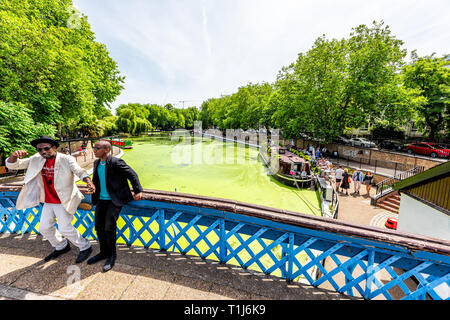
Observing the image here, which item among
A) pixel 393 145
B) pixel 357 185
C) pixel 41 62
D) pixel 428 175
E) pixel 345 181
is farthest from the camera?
pixel 393 145

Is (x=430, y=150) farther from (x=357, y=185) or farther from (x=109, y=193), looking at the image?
(x=109, y=193)

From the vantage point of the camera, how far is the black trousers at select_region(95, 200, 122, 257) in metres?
2.82

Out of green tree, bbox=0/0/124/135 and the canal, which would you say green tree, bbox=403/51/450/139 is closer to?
the canal

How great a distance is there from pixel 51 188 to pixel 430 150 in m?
29.9

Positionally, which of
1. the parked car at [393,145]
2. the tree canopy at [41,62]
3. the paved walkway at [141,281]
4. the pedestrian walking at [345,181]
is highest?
the tree canopy at [41,62]

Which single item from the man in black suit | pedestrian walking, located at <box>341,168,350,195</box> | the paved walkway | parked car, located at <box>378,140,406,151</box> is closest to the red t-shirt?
the man in black suit

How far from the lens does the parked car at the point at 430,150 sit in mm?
19344

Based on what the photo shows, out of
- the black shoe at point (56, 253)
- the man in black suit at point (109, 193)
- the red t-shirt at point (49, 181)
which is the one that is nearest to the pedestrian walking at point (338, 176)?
the man in black suit at point (109, 193)

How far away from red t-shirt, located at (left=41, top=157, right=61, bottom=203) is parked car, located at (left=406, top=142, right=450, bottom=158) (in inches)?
1165

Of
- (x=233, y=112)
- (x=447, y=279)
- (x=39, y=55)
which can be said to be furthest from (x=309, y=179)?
(x=233, y=112)

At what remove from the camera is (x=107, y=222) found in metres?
2.81

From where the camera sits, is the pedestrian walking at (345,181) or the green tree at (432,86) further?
the green tree at (432,86)

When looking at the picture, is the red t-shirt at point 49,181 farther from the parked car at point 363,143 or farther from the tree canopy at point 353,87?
the parked car at point 363,143

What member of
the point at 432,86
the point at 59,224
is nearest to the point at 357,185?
the point at 59,224
